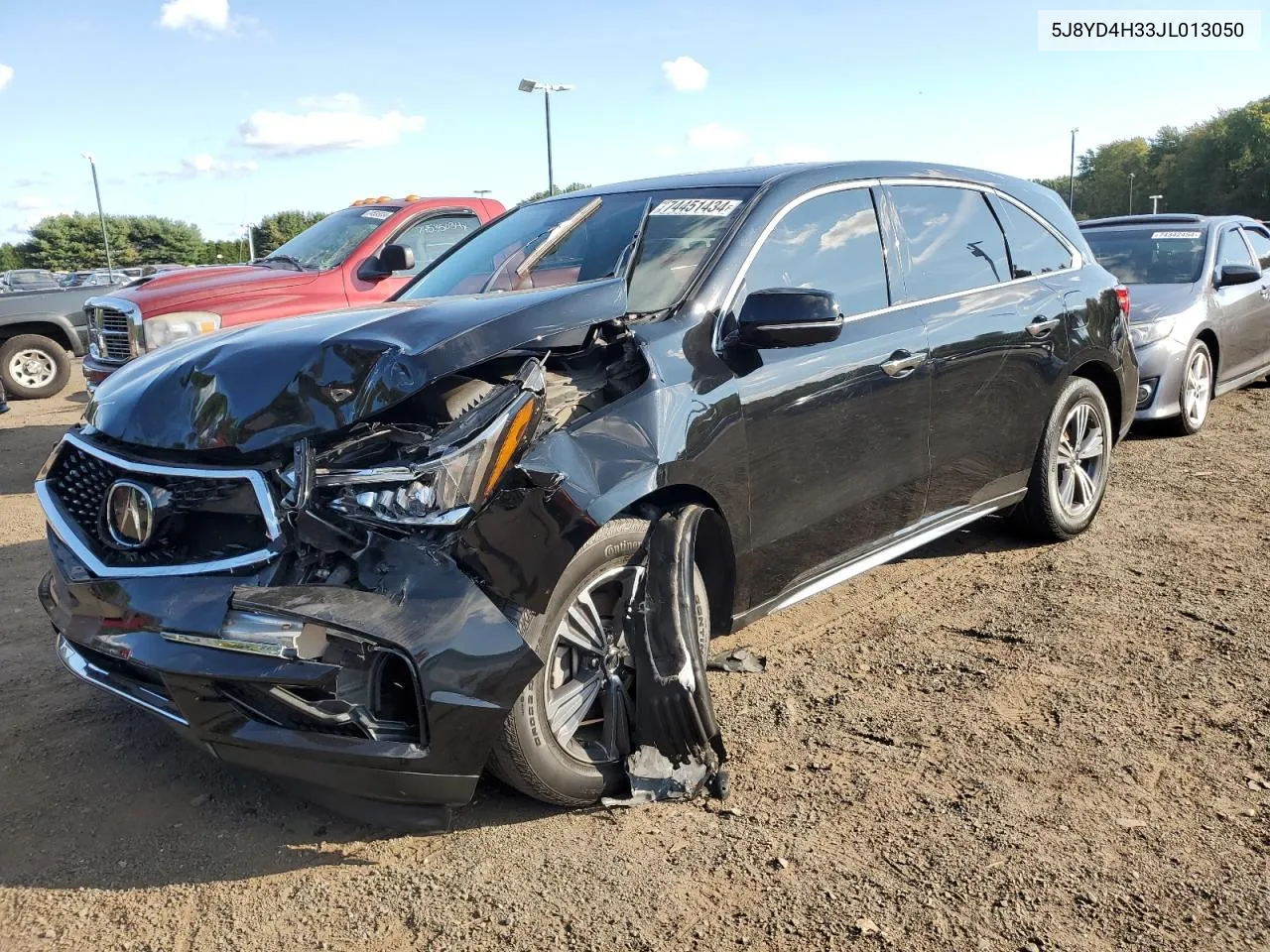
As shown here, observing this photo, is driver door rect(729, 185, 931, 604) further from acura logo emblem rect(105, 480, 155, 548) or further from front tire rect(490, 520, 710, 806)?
acura logo emblem rect(105, 480, 155, 548)

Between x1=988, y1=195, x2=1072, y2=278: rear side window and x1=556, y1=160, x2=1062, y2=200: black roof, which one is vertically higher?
x1=556, y1=160, x2=1062, y2=200: black roof

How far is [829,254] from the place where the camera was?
3.78m

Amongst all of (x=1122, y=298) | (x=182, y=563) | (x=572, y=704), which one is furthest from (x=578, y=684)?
(x=1122, y=298)

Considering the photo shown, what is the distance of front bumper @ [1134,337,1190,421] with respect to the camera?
7.38 m

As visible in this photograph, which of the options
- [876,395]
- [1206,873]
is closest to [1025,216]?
[876,395]

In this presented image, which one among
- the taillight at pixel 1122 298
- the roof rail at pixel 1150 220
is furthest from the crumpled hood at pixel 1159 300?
the taillight at pixel 1122 298

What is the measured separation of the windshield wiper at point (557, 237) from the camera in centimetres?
398

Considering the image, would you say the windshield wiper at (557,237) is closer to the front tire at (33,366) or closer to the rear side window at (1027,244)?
the rear side window at (1027,244)

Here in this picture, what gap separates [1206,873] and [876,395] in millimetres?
1893

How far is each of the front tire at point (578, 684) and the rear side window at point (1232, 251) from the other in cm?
735

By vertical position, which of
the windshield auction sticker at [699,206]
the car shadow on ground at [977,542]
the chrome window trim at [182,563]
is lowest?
the car shadow on ground at [977,542]

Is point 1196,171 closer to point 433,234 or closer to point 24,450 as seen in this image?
point 433,234

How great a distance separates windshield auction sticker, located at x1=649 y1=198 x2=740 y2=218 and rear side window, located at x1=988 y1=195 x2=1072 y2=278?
176 centimetres

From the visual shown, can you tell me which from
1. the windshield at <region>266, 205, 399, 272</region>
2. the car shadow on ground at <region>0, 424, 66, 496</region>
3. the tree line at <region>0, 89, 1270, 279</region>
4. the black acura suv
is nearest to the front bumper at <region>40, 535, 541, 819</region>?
the black acura suv
